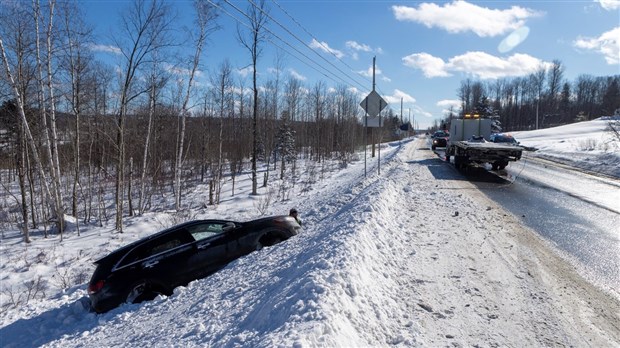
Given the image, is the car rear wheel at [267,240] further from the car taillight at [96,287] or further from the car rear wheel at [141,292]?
the car taillight at [96,287]

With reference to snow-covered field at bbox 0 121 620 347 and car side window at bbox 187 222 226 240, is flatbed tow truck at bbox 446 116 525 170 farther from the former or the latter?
car side window at bbox 187 222 226 240

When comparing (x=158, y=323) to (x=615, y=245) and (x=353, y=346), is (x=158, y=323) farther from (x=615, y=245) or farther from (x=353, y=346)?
(x=615, y=245)

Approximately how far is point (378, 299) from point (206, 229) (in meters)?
4.41

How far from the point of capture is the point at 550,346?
10.9 feet

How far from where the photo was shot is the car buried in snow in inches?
239

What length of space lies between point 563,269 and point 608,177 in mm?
13162

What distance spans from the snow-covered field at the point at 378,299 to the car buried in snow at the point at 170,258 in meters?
0.37

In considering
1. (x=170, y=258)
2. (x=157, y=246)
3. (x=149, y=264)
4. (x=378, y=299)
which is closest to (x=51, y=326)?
(x=149, y=264)

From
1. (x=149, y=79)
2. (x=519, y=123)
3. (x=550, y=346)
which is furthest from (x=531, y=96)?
(x=550, y=346)

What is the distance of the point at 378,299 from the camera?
4020 millimetres

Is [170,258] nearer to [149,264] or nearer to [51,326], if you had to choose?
[149,264]

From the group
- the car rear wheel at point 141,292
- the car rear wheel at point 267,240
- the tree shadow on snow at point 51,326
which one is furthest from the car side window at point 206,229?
the tree shadow on snow at point 51,326

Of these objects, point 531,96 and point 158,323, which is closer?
point 158,323

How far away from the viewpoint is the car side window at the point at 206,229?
707 cm
